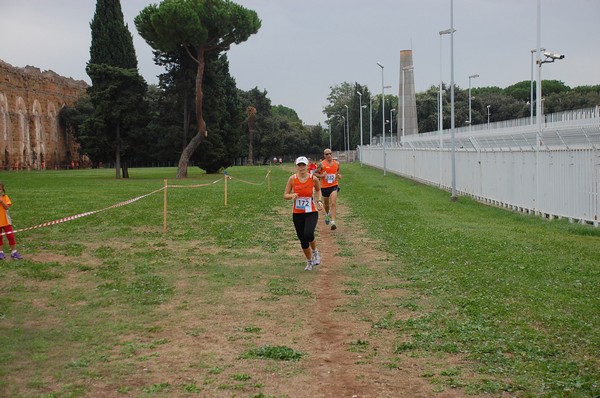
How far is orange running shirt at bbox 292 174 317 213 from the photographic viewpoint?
1204cm

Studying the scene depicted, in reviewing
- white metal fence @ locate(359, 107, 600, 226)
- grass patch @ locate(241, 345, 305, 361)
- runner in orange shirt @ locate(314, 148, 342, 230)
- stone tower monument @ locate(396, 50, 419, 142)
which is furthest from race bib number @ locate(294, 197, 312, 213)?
stone tower monument @ locate(396, 50, 419, 142)

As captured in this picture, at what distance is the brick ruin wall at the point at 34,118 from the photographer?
74750 millimetres

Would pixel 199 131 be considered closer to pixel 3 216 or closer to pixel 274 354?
pixel 3 216

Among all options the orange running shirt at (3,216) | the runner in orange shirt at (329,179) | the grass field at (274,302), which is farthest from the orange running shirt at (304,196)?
the runner in orange shirt at (329,179)

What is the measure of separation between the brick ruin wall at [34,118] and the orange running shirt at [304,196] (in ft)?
220

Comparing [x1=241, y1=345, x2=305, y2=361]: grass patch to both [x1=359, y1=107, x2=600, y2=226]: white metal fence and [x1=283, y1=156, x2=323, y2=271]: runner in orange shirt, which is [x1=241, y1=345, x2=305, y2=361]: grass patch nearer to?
[x1=283, y1=156, x2=323, y2=271]: runner in orange shirt

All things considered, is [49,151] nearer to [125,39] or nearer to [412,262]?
[125,39]

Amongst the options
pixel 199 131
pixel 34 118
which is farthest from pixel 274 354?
pixel 34 118

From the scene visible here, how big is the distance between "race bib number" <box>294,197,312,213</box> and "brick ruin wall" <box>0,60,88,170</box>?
67168 mm

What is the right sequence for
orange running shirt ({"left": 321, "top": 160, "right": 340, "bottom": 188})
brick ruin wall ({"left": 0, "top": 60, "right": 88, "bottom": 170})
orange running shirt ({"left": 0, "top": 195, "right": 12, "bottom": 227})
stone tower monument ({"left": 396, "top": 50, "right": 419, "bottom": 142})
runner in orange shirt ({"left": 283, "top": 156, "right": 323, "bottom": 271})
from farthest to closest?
1. brick ruin wall ({"left": 0, "top": 60, "right": 88, "bottom": 170})
2. stone tower monument ({"left": 396, "top": 50, "right": 419, "bottom": 142})
3. orange running shirt ({"left": 321, "top": 160, "right": 340, "bottom": 188})
4. orange running shirt ({"left": 0, "top": 195, "right": 12, "bottom": 227})
5. runner in orange shirt ({"left": 283, "top": 156, "right": 323, "bottom": 271})

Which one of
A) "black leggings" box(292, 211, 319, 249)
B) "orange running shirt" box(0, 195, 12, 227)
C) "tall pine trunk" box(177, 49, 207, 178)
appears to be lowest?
"black leggings" box(292, 211, 319, 249)

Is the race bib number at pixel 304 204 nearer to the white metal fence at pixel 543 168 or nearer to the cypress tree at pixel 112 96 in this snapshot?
the white metal fence at pixel 543 168

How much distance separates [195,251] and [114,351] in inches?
278

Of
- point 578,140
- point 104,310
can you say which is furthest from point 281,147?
point 104,310
